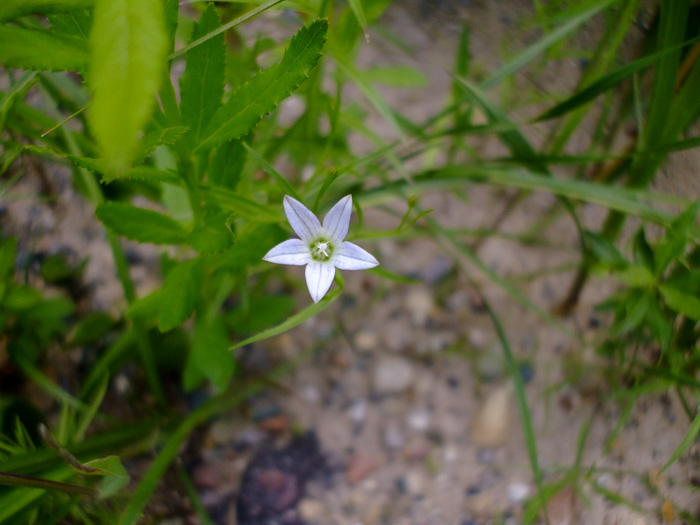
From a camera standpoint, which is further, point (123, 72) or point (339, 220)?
point (339, 220)

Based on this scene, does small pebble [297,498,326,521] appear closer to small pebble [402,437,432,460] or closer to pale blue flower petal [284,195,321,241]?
small pebble [402,437,432,460]

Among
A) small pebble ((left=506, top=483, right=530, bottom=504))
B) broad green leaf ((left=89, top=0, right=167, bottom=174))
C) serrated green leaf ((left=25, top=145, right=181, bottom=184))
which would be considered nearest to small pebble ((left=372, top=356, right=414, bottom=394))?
small pebble ((left=506, top=483, right=530, bottom=504))

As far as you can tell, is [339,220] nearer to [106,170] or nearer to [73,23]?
[106,170]

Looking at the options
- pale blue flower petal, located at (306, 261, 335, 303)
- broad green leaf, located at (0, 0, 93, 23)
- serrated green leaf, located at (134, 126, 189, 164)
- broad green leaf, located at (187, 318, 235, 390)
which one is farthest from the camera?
broad green leaf, located at (187, 318, 235, 390)

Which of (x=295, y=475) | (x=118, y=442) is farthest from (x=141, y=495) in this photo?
(x=295, y=475)

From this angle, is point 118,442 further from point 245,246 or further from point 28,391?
point 245,246

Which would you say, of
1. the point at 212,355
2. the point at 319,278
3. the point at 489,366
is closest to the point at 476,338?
the point at 489,366
